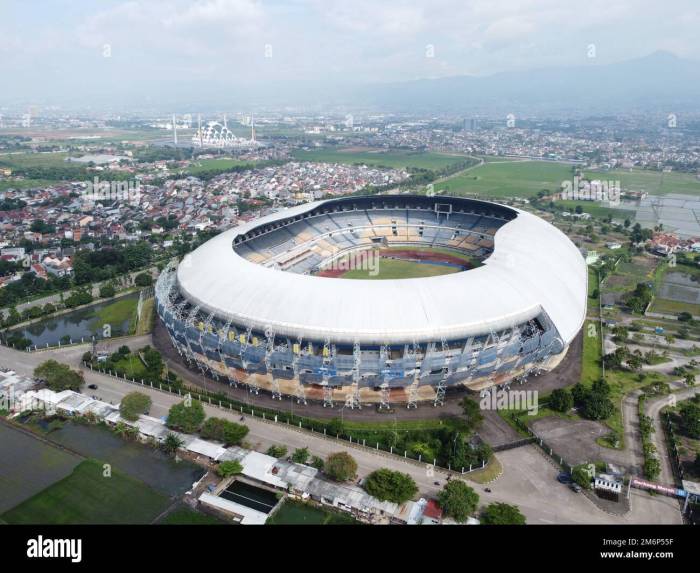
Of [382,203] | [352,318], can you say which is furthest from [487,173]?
[352,318]

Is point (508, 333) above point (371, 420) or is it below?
above

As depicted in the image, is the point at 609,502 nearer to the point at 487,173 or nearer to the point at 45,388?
the point at 45,388

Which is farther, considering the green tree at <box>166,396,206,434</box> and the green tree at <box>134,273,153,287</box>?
the green tree at <box>134,273,153,287</box>

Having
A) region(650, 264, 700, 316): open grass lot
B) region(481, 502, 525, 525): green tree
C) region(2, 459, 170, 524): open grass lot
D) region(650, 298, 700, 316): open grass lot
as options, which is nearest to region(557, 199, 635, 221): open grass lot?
region(650, 264, 700, 316): open grass lot

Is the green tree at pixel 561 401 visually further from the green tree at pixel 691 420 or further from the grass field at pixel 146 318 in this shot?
the grass field at pixel 146 318

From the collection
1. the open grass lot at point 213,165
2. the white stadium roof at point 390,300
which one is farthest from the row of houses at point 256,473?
the open grass lot at point 213,165

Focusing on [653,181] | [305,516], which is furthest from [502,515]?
[653,181]

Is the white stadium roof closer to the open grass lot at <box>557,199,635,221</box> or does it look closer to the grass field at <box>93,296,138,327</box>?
the grass field at <box>93,296,138,327</box>
